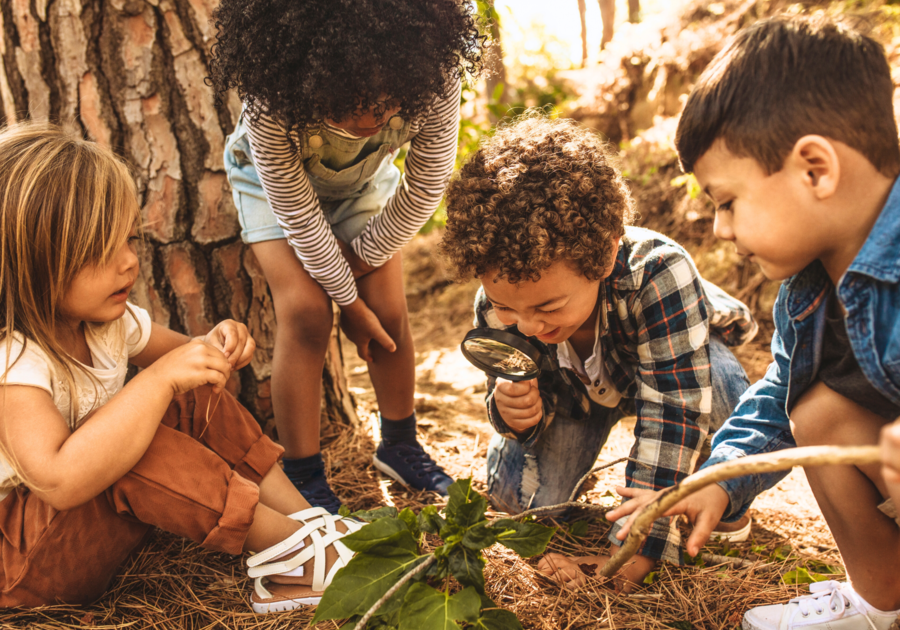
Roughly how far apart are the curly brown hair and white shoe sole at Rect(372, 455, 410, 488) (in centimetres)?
94

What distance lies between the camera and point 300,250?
195 centimetres

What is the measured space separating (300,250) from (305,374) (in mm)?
413

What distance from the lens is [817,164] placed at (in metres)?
1.10

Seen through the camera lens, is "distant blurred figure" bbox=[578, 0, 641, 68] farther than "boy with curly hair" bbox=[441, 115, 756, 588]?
Yes

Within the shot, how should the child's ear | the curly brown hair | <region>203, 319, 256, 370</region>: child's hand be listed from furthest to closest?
<region>203, 319, 256, 370</region>: child's hand < the curly brown hair < the child's ear

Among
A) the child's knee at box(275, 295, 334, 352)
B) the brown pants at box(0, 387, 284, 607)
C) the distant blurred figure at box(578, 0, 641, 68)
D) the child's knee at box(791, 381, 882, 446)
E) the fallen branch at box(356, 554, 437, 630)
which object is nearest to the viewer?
the fallen branch at box(356, 554, 437, 630)

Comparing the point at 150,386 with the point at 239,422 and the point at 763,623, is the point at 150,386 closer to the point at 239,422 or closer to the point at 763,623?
the point at 239,422

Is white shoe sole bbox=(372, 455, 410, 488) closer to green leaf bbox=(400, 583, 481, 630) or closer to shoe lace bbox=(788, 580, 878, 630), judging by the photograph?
green leaf bbox=(400, 583, 481, 630)

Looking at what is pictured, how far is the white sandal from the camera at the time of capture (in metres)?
1.56

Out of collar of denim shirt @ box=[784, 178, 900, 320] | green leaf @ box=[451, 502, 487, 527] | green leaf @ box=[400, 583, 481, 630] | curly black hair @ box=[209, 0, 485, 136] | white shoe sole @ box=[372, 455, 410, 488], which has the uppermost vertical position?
curly black hair @ box=[209, 0, 485, 136]

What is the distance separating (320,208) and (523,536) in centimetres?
120

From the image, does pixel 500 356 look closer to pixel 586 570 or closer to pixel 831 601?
pixel 586 570

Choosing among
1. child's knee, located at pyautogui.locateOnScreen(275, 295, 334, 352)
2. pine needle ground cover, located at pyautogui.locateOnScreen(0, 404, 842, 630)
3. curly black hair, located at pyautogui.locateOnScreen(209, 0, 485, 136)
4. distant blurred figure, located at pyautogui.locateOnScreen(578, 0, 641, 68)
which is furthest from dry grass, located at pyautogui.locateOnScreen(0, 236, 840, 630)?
distant blurred figure, located at pyautogui.locateOnScreen(578, 0, 641, 68)

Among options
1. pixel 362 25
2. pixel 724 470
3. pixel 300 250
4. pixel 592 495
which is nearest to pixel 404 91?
pixel 362 25
